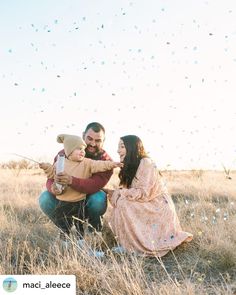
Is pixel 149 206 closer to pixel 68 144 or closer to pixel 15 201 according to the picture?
pixel 68 144

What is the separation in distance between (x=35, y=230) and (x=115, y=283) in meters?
1.96

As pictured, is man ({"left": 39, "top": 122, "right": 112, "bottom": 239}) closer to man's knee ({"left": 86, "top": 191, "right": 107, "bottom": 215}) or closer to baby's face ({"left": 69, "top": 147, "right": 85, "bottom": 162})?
man's knee ({"left": 86, "top": 191, "right": 107, "bottom": 215})

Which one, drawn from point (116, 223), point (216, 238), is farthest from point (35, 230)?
point (216, 238)

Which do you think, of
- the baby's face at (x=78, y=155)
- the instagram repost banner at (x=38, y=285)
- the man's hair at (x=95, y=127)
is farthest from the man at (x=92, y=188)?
the instagram repost banner at (x=38, y=285)

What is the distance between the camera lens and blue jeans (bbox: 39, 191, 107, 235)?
203 inches

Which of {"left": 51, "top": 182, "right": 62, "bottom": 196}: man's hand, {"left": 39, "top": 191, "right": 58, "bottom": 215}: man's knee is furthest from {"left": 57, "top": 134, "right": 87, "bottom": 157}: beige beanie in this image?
{"left": 39, "top": 191, "right": 58, "bottom": 215}: man's knee

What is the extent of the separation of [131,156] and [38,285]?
1.92 m

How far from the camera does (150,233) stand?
4.74m

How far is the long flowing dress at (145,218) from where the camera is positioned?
4.68 meters

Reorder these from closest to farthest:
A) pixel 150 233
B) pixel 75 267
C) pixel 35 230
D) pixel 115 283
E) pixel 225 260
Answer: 1. pixel 115 283
2. pixel 75 267
3. pixel 225 260
4. pixel 150 233
5. pixel 35 230

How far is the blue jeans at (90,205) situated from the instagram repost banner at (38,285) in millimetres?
1970

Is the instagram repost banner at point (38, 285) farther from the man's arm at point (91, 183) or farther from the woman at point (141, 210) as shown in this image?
the man's arm at point (91, 183)

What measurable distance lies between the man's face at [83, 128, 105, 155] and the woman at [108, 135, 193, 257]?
0.39 m

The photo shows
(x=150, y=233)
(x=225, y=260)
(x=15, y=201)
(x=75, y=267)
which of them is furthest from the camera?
(x=15, y=201)
